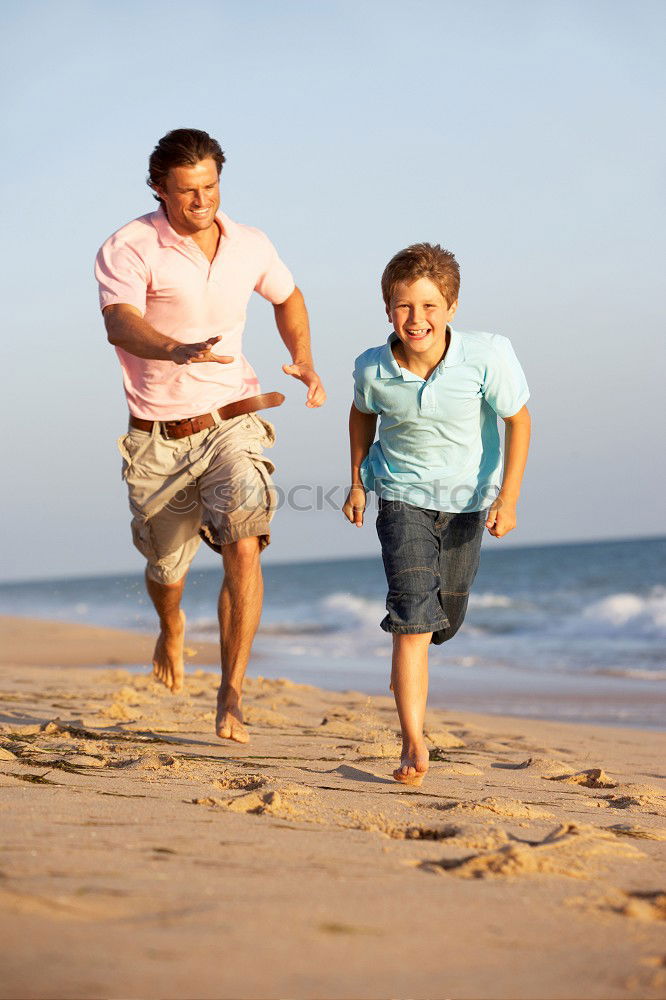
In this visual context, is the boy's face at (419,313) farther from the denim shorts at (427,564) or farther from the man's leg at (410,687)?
the man's leg at (410,687)

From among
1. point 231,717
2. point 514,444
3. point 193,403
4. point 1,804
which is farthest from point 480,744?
point 1,804

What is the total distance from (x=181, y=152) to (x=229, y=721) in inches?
85.0

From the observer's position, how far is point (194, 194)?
12.8ft

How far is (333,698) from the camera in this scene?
21.7ft

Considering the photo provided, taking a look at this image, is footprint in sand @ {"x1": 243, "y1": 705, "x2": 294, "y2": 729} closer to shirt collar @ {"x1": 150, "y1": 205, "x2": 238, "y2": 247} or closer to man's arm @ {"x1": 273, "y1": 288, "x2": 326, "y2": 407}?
man's arm @ {"x1": 273, "y1": 288, "x2": 326, "y2": 407}

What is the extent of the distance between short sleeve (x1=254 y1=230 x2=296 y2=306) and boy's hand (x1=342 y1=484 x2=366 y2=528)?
46.5 inches

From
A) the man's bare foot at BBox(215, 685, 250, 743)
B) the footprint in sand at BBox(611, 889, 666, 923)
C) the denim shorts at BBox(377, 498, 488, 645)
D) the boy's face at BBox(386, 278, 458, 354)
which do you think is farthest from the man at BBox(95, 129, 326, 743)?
Result: the footprint in sand at BBox(611, 889, 666, 923)

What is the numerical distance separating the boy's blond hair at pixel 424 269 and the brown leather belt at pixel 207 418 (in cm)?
84

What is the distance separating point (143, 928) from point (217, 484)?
264cm

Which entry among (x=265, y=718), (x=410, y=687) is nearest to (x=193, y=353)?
(x=410, y=687)

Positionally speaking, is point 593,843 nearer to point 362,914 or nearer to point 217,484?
point 362,914

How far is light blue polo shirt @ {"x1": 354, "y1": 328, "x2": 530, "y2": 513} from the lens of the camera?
3.45m

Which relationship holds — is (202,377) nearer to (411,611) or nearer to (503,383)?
(503,383)

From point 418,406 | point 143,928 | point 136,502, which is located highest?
point 418,406
